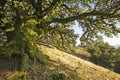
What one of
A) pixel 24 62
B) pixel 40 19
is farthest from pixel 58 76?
pixel 40 19

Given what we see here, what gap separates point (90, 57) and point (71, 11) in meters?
26.3

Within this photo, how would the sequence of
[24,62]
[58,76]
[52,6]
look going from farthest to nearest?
Answer: [52,6] → [24,62] → [58,76]

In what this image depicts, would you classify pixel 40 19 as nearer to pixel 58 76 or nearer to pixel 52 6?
pixel 52 6

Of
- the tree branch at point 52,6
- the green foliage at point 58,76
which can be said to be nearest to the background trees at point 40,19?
the tree branch at point 52,6

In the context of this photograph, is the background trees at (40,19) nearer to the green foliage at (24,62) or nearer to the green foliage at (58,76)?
the green foliage at (24,62)

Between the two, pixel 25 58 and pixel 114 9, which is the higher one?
pixel 114 9

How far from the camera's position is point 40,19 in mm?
14758

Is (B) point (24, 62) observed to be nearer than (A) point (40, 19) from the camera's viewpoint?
Yes

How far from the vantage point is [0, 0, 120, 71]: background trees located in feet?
43.2

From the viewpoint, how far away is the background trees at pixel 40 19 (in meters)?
13.2

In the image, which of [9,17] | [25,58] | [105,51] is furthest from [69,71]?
[105,51]

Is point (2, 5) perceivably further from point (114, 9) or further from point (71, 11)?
point (114, 9)

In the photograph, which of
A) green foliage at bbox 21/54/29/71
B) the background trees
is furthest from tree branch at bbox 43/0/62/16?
green foliage at bbox 21/54/29/71

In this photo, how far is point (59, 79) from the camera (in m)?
12.2
